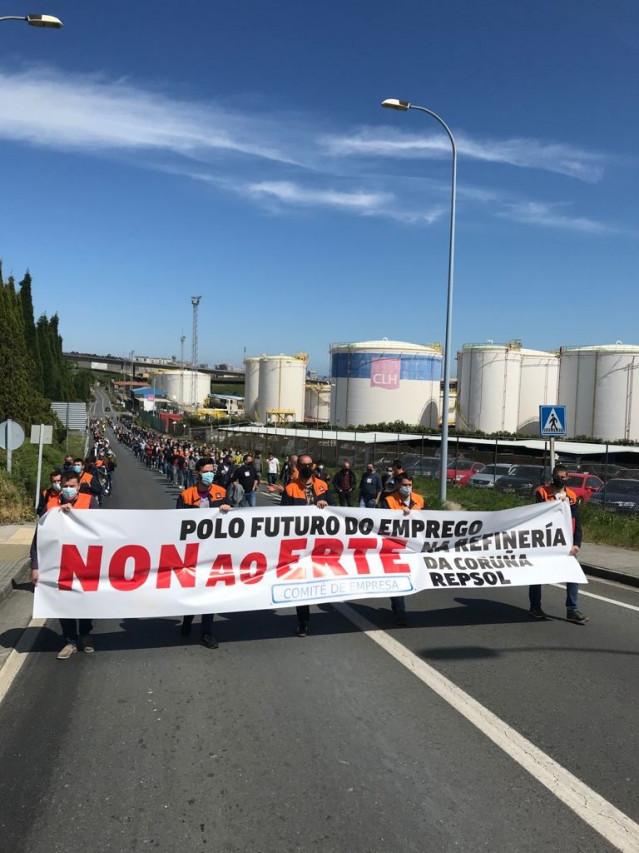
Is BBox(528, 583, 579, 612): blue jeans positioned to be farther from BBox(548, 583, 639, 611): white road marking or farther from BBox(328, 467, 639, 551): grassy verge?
BBox(328, 467, 639, 551): grassy verge

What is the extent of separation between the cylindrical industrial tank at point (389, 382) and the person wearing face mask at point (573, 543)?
2585 inches

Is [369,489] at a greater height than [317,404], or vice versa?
[317,404]

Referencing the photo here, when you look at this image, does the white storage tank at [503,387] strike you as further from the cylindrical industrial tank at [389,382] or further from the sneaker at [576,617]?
the sneaker at [576,617]

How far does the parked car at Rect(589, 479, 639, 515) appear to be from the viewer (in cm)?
1789

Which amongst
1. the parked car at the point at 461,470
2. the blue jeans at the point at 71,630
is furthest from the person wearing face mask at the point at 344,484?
the parked car at the point at 461,470

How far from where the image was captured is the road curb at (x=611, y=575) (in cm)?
1090

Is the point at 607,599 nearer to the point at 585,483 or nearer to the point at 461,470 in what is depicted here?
the point at 585,483

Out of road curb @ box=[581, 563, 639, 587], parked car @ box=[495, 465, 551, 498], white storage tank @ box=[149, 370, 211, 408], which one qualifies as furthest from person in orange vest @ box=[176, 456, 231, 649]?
white storage tank @ box=[149, 370, 211, 408]

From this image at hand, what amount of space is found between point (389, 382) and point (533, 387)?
50.8 ft

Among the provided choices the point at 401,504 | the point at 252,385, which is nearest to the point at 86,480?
the point at 401,504

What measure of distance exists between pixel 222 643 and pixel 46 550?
6.45ft

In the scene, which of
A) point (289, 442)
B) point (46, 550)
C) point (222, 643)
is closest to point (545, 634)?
point (222, 643)

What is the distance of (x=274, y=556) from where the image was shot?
24.4ft

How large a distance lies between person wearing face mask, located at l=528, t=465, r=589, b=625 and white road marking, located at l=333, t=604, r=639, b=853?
2358mm
